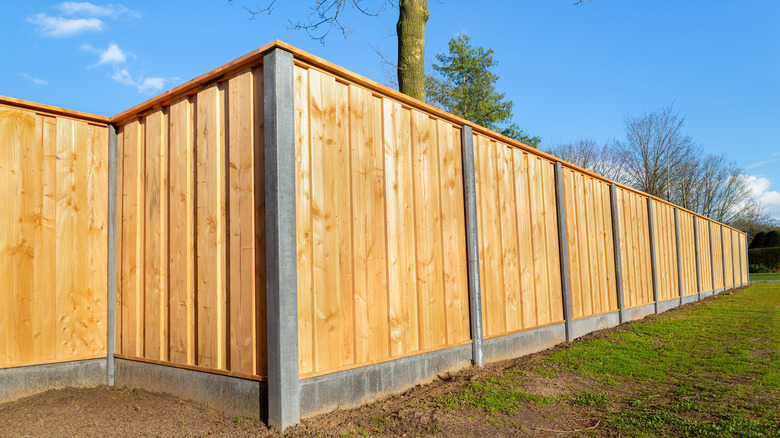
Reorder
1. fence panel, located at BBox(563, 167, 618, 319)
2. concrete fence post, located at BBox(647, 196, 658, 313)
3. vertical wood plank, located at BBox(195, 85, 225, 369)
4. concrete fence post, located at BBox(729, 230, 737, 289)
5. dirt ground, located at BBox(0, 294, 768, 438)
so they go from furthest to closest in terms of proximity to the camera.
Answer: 1. concrete fence post, located at BBox(729, 230, 737, 289)
2. concrete fence post, located at BBox(647, 196, 658, 313)
3. fence panel, located at BBox(563, 167, 618, 319)
4. vertical wood plank, located at BBox(195, 85, 225, 369)
5. dirt ground, located at BBox(0, 294, 768, 438)

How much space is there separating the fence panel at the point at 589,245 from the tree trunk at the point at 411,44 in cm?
298

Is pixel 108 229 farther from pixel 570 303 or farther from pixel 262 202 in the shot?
pixel 570 303

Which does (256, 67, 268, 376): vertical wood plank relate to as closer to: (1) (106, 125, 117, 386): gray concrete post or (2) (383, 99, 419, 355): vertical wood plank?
(2) (383, 99, 419, 355): vertical wood plank

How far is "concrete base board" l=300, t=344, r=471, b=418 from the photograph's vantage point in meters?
3.62

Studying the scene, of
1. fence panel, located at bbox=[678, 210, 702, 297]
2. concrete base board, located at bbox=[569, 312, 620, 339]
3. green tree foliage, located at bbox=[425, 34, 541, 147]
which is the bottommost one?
concrete base board, located at bbox=[569, 312, 620, 339]

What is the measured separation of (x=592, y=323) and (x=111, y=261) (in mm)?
6740

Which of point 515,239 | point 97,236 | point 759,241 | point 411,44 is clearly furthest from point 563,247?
point 759,241

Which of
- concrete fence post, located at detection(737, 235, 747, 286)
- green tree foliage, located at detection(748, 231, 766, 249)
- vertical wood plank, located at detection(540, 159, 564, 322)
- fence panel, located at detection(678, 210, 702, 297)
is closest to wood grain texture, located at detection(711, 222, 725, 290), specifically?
fence panel, located at detection(678, 210, 702, 297)

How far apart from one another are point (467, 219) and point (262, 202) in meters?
2.55

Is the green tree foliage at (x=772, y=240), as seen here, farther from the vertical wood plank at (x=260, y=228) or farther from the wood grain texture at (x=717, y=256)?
the vertical wood plank at (x=260, y=228)

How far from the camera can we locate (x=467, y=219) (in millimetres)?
5520

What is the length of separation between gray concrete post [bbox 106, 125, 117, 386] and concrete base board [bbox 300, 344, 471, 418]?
2581 mm

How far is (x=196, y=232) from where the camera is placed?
425 centimetres

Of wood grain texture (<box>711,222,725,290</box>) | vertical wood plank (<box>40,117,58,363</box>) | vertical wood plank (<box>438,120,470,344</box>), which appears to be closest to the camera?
vertical wood plank (<box>40,117,58,363</box>)
